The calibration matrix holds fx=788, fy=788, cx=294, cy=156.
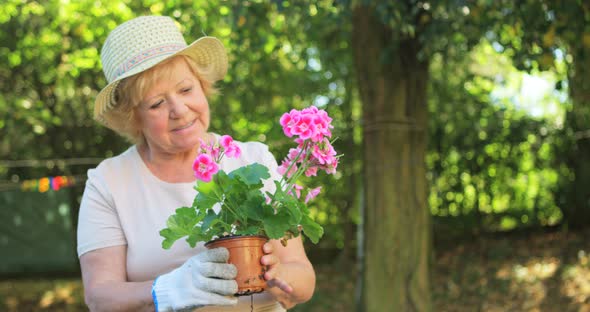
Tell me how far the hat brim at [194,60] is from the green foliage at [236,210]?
18.2 inches

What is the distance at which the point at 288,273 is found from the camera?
1.94m

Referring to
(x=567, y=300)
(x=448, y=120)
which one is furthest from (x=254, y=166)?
(x=448, y=120)

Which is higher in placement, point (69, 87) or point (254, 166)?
point (69, 87)

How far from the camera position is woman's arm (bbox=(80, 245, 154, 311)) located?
1947 millimetres

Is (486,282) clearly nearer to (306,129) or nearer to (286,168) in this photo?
(286,168)

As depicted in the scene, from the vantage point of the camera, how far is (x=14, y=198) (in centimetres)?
877

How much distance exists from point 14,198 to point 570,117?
6523mm

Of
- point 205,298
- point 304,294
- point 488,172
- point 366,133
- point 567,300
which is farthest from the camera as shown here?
point 488,172

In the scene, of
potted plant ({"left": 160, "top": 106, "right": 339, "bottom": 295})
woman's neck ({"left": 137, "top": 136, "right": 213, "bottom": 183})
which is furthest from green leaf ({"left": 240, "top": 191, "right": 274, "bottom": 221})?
woman's neck ({"left": 137, "top": 136, "right": 213, "bottom": 183})

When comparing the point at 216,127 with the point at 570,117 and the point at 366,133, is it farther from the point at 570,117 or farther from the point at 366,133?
the point at 570,117

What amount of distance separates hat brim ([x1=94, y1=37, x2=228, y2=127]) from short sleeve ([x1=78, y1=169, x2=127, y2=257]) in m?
0.20

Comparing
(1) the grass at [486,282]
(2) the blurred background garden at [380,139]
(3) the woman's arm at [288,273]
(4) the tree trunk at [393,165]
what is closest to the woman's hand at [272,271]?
(3) the woman's arm at [288,273]

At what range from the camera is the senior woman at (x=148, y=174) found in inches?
80.5

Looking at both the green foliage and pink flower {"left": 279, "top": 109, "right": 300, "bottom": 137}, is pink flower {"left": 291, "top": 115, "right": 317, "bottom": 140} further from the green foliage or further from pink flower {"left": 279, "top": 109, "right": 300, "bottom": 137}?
the green foliage
